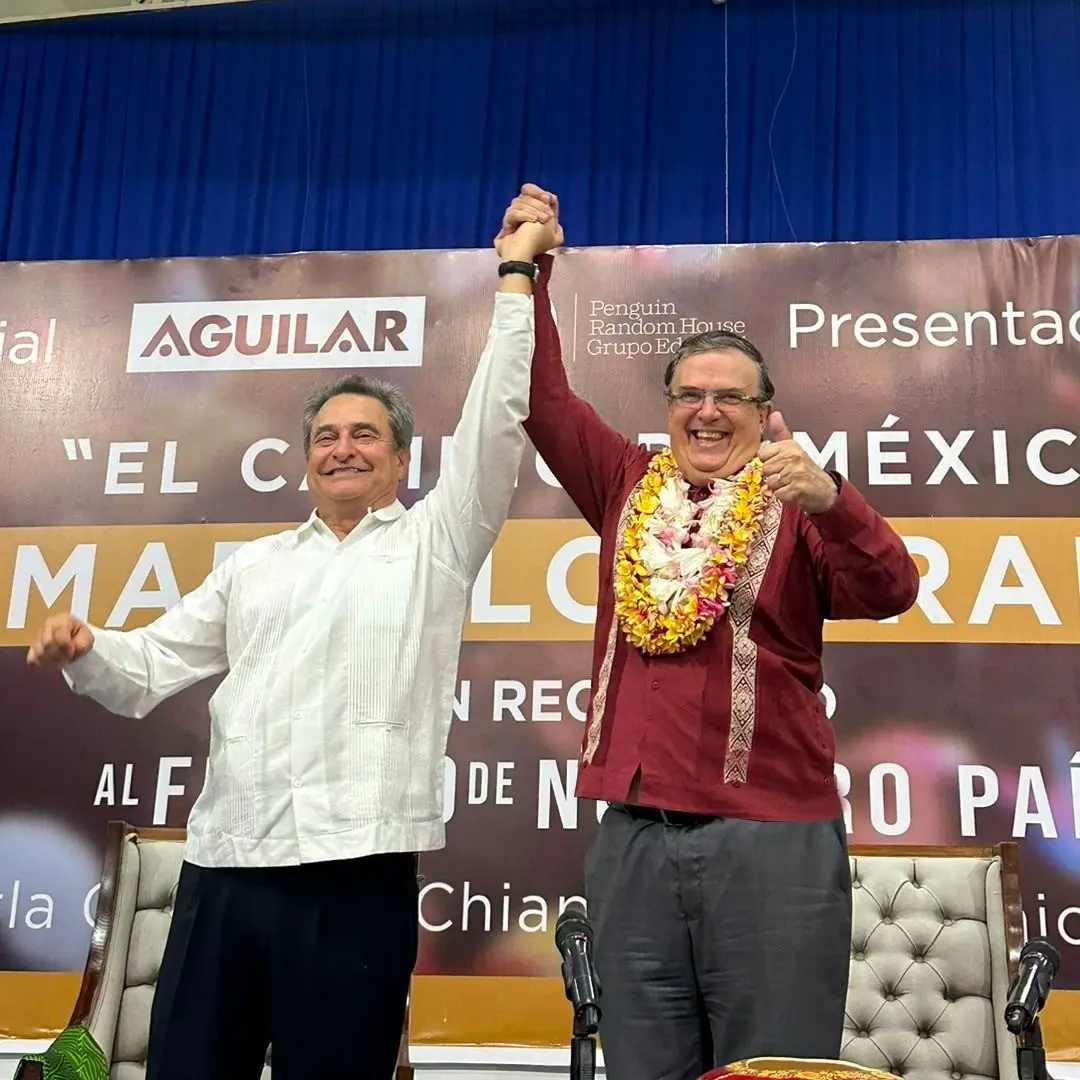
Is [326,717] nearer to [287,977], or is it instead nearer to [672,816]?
[287,977]

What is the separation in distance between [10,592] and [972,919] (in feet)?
7.96

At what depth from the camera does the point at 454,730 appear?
3.02m

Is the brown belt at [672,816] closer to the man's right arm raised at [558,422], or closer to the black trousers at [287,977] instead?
the black trousers at [287,977]

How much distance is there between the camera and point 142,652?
184 centimetres

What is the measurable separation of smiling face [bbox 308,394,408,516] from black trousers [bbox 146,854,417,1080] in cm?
53

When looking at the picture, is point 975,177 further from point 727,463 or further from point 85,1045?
point 85,1045

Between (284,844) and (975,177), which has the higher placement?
(975,177)

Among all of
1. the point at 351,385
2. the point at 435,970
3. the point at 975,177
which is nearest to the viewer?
the point at 351,385

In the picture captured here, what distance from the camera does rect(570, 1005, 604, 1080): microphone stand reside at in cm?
113

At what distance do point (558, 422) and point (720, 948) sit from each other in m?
0.79

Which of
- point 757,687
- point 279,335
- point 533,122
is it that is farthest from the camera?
point 533,122

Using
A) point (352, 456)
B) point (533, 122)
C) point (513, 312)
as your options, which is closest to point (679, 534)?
point (513, 312)

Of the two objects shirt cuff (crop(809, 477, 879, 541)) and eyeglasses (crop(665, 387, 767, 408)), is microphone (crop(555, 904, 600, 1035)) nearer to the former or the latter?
shirt cuff (crop(809, 477, 879, 541))

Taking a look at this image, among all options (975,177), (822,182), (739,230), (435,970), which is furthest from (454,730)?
(975,177)
